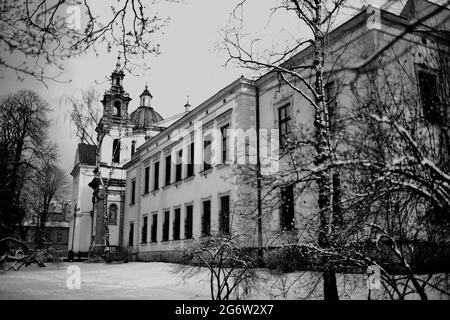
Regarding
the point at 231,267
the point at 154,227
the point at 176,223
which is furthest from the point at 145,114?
the point at 231,267

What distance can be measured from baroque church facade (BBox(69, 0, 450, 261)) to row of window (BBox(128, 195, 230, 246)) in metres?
0.05

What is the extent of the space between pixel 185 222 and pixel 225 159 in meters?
4.79

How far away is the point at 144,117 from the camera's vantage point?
38.7 metres

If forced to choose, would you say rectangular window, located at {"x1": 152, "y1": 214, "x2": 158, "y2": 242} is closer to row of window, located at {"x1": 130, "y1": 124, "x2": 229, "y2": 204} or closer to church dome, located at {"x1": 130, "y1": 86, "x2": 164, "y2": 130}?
row of window, located at {"x1": 130, "y1": 124, "x2": 229, "y2": 204}

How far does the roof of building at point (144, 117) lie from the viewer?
124 ft

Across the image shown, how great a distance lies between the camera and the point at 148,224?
23.6m

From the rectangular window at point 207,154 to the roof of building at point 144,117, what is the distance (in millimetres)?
20229

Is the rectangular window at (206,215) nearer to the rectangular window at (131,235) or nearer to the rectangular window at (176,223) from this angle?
the rectangular window at (176,223)

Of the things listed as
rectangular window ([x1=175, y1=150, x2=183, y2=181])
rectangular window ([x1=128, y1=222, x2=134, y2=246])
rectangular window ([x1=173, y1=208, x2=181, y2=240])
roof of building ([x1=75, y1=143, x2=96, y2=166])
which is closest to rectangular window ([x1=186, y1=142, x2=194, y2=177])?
rectangular window ([x1=175, y1=150, x2=183, y2=181])

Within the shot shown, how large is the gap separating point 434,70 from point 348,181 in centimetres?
351

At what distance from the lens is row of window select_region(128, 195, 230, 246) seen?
617 inches

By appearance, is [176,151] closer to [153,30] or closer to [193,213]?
[193,213]

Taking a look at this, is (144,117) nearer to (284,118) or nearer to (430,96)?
(284,118)
